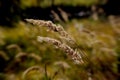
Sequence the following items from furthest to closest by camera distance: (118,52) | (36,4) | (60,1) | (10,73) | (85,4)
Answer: (85,4) → (60,1) → (36,4) → (118,52) → (10,73)

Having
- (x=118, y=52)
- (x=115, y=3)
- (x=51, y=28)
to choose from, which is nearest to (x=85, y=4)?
(x=115, y=3)

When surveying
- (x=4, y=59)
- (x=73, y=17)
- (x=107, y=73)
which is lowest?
(x=107, y=73)

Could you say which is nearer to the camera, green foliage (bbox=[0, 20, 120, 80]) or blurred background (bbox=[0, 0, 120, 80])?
blurred background (bbox=[0, 0, 120, 80])

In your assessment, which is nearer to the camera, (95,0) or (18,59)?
(18,59)

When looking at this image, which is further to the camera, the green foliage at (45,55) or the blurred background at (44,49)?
the green foliage at (45,55)

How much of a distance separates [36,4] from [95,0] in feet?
5.72

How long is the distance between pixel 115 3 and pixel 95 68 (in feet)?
Result: 12.0

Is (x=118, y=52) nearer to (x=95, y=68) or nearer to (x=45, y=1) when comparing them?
(x=95, y=68)

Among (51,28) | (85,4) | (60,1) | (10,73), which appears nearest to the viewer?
(51,28)

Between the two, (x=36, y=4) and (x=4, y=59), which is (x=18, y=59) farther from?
(x=36, y=4)

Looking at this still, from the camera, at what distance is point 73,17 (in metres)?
6.44

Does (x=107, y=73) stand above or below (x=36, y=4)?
below

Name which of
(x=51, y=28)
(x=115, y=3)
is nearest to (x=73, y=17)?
(x=115, y=3)

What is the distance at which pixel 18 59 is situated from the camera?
13.5 ft
